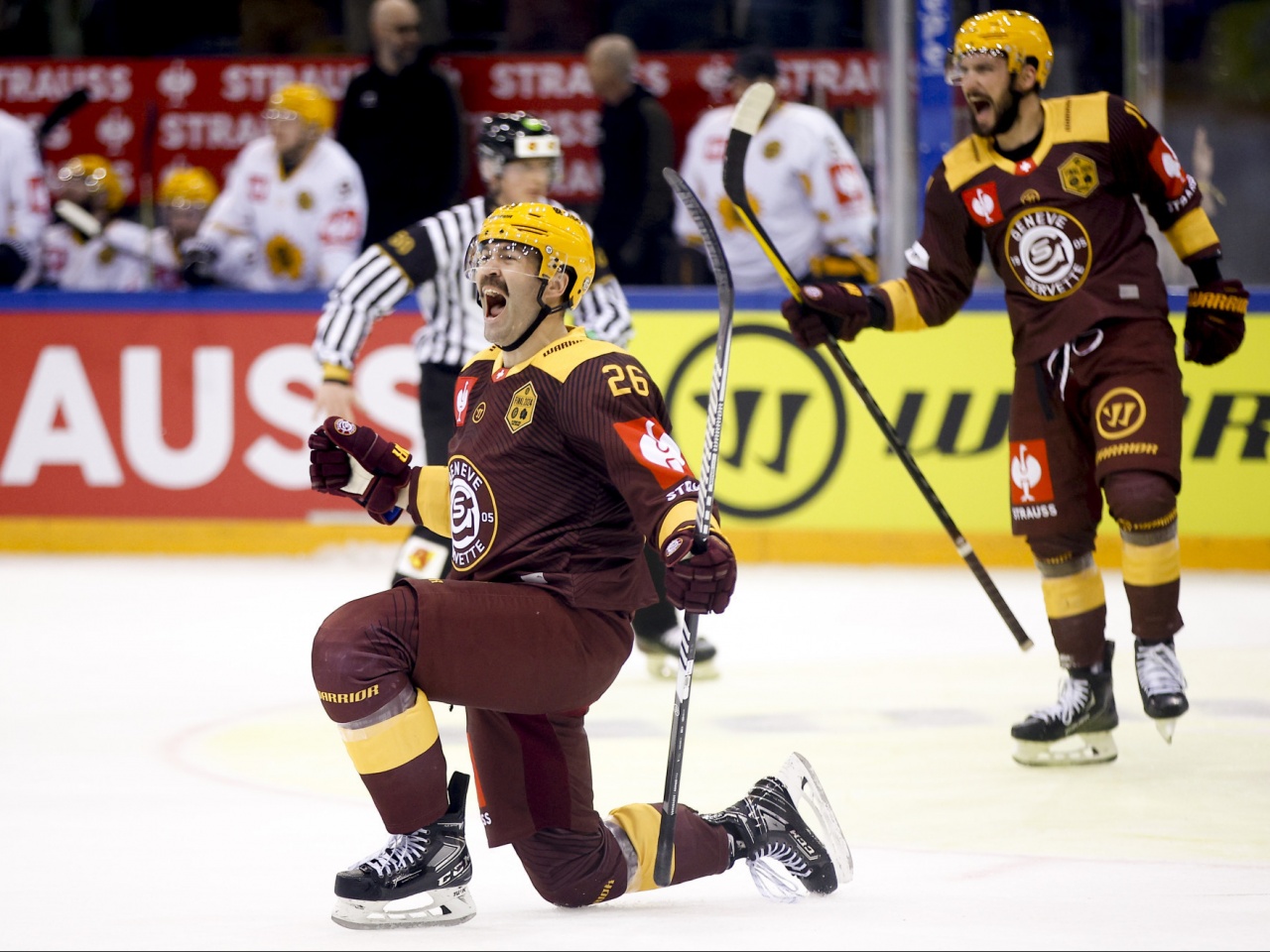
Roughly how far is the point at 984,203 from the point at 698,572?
2002mm

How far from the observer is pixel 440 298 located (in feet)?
17.3

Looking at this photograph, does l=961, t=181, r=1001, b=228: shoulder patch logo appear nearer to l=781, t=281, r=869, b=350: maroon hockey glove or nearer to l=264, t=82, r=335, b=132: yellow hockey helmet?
l=781, t=281, r=869, b=350: maroon hockey glove

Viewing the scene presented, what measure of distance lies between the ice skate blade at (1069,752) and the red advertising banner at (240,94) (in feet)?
16.0

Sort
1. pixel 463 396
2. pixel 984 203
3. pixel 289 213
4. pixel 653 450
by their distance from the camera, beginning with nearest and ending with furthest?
1. pixel 653 450
2. pixel 463 396
3. pixel 984 203
4. pixel 289 213

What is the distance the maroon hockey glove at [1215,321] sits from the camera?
15.4 ft

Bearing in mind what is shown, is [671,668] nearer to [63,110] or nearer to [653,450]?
[653,450]

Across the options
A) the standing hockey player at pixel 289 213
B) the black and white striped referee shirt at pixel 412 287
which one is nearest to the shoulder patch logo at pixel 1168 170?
the black and white striped referee shirt at pixel 412 287

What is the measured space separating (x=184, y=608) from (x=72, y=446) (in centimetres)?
150

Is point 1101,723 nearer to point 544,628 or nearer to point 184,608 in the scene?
point 544,628

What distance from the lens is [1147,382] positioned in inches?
177

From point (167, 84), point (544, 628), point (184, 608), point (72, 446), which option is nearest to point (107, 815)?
point (544, 628)

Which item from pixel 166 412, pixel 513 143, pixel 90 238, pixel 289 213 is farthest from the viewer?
pixel 90 238

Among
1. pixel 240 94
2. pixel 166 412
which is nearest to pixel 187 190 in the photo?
pixel 240 94

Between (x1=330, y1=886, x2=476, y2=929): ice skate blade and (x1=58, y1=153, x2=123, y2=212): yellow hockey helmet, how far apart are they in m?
6.35
